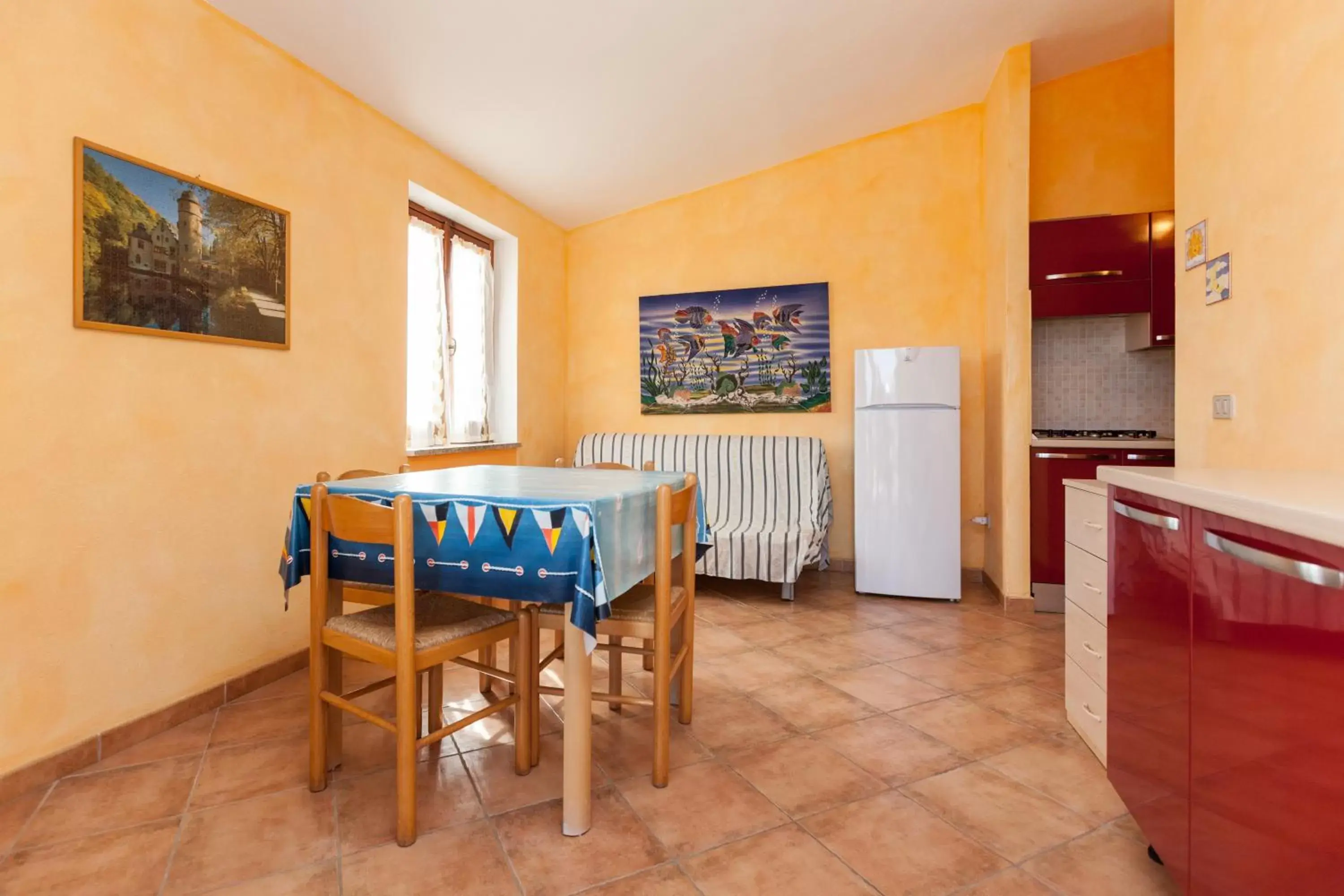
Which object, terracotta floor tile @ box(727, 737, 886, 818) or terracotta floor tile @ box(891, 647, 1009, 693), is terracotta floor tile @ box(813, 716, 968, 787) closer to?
terracotta floor tile @ box(727, 737, 886, 818)

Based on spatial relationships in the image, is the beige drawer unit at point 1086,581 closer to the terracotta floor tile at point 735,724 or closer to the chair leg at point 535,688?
the terracotta floor tile at point 735,724

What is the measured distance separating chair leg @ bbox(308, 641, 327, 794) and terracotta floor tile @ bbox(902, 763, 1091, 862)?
63.5 inches

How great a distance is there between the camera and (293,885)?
4.71ft

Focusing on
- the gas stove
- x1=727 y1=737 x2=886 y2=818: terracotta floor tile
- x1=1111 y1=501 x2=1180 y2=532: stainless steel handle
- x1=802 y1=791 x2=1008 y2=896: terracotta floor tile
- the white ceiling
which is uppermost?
the white ceiling

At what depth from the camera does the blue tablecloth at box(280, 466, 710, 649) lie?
5.25 feet

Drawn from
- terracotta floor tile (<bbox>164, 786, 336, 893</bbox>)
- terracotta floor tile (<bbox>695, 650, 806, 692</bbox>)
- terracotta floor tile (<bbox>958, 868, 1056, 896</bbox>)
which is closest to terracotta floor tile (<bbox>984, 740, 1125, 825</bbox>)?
terracotta floor tile (<bbox>958, 868, 1056, 896</bbox>)

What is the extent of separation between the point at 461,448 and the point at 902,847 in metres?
2.96

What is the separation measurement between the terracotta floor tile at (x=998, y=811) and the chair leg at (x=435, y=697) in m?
1.41

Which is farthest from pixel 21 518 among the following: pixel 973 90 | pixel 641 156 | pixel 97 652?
pixel 973 90

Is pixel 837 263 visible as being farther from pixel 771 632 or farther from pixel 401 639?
pixel 401 639

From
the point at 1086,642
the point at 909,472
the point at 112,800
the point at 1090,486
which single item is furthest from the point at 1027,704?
the point at 112,800

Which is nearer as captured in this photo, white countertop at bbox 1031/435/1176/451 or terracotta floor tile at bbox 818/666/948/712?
terracotta floor tile at bbox 818/666/948/712

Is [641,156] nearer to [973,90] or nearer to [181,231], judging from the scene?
[973,90]

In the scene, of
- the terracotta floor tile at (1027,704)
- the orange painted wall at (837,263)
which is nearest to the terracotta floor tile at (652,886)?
the terracotta floor tile at (1027,704)
